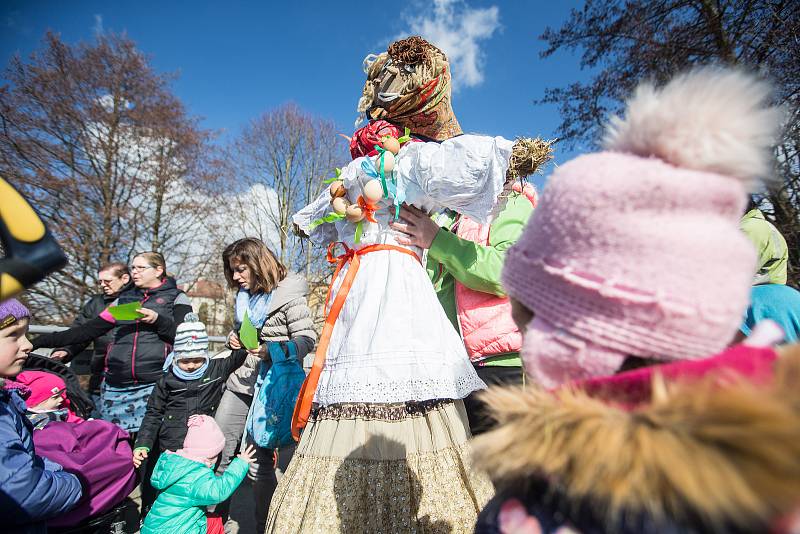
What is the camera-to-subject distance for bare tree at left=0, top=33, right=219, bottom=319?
9227 mm

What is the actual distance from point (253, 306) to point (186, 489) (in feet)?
4.20

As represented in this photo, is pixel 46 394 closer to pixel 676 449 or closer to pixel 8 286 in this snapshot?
pixel 8 286

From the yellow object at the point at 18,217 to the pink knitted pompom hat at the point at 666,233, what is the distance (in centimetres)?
92

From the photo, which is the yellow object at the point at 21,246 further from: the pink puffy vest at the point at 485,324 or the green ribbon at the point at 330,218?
the pink puffy vest at the point at 485,324

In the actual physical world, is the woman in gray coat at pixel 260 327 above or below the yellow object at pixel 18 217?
above

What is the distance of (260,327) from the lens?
10.1 ft

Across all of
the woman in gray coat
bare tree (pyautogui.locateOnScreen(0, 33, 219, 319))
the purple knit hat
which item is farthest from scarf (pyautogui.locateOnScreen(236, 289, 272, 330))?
bare tree (pyautogui.locateOnScreen(0, 33, 219, 319))

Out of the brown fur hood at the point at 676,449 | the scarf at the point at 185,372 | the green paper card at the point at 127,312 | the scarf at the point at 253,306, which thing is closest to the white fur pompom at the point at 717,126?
the brown fur hood at the point at 676,449

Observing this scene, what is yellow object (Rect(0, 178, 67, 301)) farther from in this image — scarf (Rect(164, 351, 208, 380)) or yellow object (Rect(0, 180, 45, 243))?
scarf (Rect(164, 351, 208, 380))

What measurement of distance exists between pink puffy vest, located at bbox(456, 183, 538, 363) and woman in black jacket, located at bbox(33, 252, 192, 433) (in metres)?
2.67

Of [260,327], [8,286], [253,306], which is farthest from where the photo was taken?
[253,306]

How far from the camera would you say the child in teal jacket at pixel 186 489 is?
233cm

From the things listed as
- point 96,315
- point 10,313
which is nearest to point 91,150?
point 96,315

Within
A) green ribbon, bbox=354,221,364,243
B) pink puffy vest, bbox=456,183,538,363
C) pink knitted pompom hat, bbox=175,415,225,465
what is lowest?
pink knitted pompom hat, bbox=175,415,225,465
